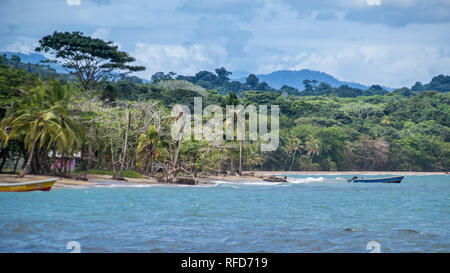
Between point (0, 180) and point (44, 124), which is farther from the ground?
point (44, 124)

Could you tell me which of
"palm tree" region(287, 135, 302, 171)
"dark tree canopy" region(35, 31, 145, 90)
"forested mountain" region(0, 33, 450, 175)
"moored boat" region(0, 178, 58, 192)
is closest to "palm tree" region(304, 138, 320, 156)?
"forested mountain" region(0, 33, 450, 175)

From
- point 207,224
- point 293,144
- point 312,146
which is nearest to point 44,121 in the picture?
point 207,224

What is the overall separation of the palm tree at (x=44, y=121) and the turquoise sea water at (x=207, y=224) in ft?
10.8

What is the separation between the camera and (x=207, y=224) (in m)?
20.6

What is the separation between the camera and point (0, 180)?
104ft

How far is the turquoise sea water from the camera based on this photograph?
15504 mm

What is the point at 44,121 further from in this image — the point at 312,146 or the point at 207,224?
the point at 312,146

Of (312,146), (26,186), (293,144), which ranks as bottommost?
(26,186)

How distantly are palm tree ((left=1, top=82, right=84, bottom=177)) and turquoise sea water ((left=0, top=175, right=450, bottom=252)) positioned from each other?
10.8 ft

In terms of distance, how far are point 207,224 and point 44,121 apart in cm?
1700

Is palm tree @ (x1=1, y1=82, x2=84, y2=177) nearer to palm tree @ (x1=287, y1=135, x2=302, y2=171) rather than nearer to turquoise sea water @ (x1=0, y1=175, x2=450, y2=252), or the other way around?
turquoise sea water @ (x1=0, y1=175, x2=450, y2=252)
